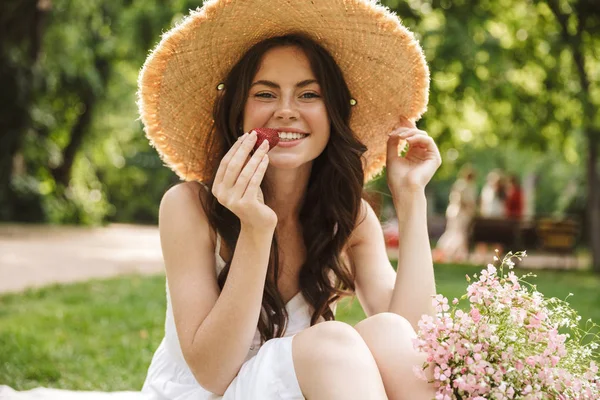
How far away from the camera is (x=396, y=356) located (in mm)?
2232

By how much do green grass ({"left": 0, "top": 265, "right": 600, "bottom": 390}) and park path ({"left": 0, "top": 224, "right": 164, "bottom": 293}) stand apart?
915mm

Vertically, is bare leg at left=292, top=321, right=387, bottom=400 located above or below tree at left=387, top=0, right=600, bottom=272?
below

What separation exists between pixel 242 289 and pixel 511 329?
32.4 inches

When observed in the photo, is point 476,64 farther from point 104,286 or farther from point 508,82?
point 104,286

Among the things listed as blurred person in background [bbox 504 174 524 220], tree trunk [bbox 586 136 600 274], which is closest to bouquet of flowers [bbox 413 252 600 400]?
tree trunk [bbox 586 136 600 274]

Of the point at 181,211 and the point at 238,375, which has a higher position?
the point at 181,211

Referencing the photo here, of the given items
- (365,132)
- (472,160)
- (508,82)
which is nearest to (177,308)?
(365,132)

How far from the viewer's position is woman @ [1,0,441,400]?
2266mm

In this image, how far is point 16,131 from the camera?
15867 millimetres

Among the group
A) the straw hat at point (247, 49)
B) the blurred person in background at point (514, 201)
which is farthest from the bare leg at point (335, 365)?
the blurred person in background at point (514, 201)

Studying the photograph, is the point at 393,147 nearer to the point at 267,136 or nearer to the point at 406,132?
the point at 406,132

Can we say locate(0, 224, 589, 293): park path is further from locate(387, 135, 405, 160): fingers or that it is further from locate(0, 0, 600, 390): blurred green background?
locate(387, 135, 405, 160): fingers

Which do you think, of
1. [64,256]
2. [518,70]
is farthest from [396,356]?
[518,70]

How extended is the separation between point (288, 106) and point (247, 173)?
0.44 metres
